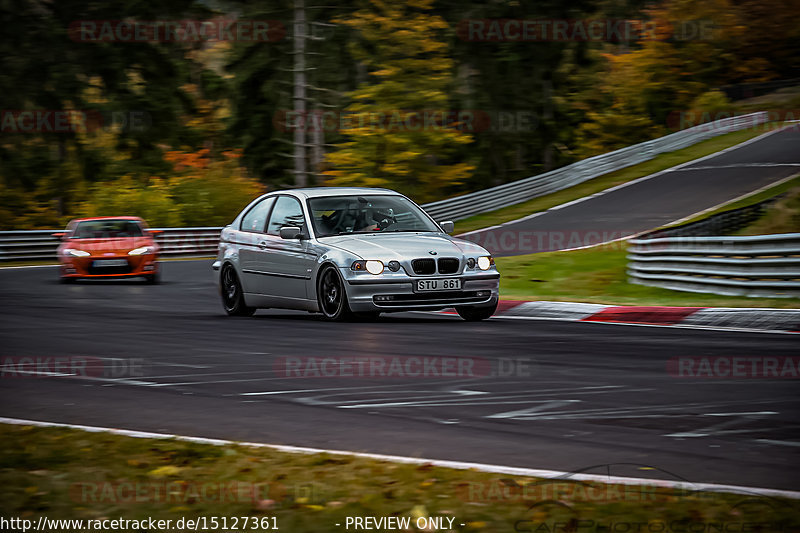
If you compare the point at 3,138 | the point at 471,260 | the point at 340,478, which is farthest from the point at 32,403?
the point at 3,138

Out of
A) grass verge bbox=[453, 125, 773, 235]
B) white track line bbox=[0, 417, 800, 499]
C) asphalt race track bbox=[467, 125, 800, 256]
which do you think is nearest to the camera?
white track line bbox=[0, 417, 800, 499]

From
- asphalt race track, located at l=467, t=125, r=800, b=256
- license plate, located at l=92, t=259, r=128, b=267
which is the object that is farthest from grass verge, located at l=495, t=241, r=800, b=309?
license plate, located at l=92, t=259, r=128, b=267

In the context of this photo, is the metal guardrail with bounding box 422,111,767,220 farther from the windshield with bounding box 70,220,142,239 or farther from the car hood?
the car hood

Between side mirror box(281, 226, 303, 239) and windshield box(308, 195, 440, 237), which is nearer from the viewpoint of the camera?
side mirror box(281, 226, 303, 239)

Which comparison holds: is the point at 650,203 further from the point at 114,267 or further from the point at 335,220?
the point at 335,220

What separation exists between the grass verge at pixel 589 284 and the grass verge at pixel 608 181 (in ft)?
36.1

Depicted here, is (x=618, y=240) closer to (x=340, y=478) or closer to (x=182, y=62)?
(x=340, y=478)

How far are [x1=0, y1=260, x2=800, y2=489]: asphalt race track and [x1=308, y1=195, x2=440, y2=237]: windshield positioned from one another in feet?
3.79

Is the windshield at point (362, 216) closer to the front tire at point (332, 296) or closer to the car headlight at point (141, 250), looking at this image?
the front tire at point (332, 296)

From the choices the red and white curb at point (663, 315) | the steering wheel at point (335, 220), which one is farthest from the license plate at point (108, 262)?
the steering wheel at point (335, 220)

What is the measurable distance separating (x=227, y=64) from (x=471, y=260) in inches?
1557

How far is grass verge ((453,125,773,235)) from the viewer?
38.6 meters

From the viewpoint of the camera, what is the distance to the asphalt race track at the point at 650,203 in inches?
1223

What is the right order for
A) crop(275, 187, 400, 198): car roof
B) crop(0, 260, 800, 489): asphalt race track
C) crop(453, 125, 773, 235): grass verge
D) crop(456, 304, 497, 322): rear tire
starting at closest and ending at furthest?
crop(0, 260, 800, 489): asphalt race track, crop(456, 304, 497, 322): rear tire, crop(275, 187, 400, 198): car roof, crop(453, 125, 773, 235): grass verge
